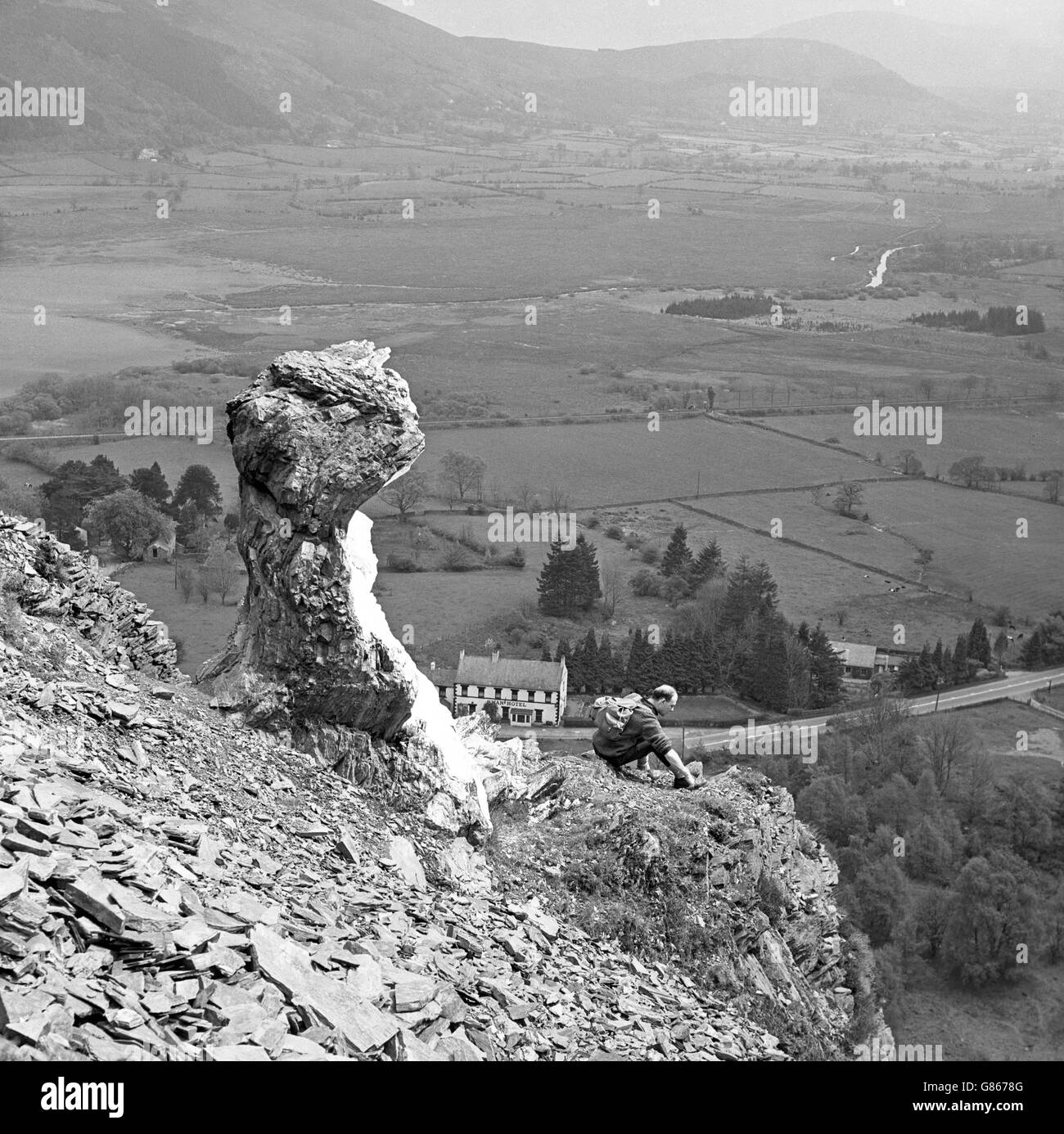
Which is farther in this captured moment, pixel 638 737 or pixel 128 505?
pixel 128 505

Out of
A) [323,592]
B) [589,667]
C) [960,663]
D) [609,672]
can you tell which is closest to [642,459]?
[960,663]

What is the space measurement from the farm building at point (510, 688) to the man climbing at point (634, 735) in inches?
1973

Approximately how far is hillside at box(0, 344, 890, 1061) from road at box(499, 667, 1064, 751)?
4598cm

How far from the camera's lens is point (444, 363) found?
170375 millimetres

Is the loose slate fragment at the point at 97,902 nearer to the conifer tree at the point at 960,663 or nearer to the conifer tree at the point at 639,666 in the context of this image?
the conifer tree at the point at 639,666

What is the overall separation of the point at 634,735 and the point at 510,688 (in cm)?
5197

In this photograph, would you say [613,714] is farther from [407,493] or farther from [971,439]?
[971,439]

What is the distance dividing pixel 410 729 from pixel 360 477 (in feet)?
9.38

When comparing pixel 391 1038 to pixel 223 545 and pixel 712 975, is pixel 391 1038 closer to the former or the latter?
pixel 712 975

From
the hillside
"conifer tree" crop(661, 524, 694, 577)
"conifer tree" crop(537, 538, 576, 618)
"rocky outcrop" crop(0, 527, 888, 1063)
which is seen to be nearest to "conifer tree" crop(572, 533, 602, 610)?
"conifer tree" crop(537, 538, 576, 618)

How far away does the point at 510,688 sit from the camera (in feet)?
222

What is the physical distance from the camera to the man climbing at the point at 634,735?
1573cm

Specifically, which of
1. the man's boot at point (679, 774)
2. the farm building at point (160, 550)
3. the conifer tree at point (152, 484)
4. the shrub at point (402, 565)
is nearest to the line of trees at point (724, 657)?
the shrub at point (402, 565)

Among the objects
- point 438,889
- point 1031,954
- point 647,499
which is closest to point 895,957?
point 1031,954
